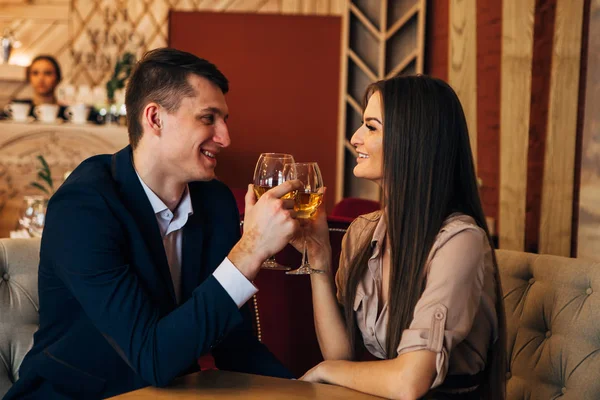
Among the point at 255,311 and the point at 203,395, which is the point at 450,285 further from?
the point at 255,311

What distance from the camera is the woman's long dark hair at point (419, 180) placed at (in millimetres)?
1444

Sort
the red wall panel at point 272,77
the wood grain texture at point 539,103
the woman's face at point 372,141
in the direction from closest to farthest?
the woman's face at point 372,141 < the wood grain texture at point 539,103 < the red wall panel at point 272,77

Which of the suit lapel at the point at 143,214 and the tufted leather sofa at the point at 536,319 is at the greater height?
the suit lapel at the point at 143,214

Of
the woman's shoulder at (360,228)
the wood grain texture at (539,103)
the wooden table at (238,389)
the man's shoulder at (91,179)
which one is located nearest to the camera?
the wooden table at (238,389)

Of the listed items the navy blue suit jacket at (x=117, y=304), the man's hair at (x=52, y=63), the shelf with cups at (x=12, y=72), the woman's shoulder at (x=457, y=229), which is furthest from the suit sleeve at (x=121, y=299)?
the man's hair at (x=52, y=63)

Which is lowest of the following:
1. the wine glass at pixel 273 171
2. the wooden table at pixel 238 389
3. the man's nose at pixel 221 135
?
the wooden table at pixel 238 389

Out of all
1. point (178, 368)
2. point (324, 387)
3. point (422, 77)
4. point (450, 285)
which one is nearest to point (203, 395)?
point (178, 368)

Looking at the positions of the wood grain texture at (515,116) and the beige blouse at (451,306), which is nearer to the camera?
the beige blouse at (451,306)

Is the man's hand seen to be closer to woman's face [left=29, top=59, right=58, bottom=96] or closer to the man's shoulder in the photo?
the man's shoulder

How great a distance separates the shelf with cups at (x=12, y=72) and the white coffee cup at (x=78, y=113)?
2.16 feet

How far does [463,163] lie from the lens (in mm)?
1484

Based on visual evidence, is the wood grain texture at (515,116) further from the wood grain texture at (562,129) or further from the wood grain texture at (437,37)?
the wood grain texture at (437,37)

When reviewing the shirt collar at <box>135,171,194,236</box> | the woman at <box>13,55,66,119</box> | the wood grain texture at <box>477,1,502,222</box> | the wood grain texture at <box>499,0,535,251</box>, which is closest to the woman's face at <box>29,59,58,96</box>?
the woman at <box>13,55,66,119</box>

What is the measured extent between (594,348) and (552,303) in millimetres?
124
